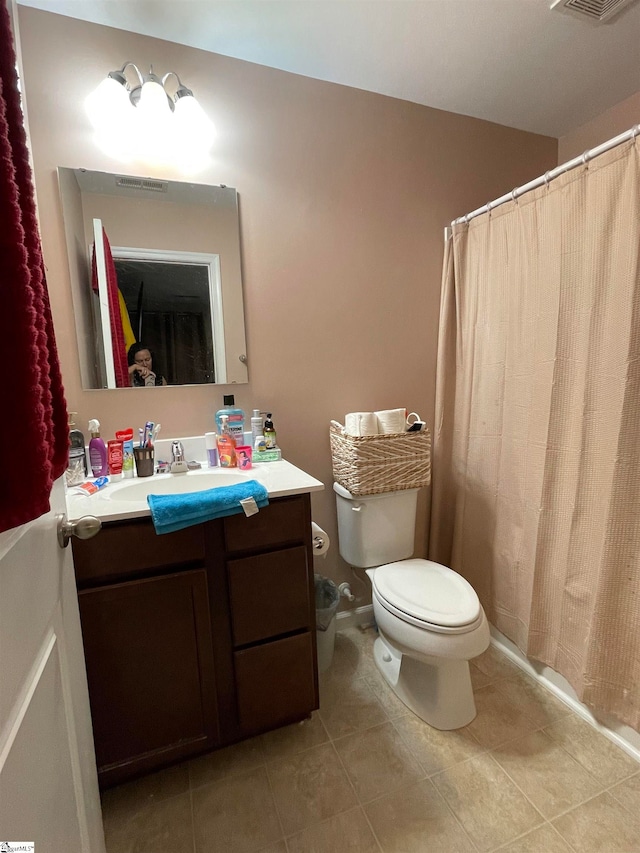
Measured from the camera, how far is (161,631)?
1119mm

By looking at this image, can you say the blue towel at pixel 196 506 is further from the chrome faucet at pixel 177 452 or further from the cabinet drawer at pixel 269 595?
the chrome faucet at pixel 177 452

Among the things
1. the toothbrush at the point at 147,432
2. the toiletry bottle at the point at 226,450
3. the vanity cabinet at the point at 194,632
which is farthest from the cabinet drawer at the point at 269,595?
the toothbrush at the point at 147,432

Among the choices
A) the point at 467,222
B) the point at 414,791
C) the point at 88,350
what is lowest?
the point at 414,791

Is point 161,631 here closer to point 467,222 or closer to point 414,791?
point 414,791

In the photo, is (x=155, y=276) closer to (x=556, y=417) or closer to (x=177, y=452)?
(x=177, y=452)

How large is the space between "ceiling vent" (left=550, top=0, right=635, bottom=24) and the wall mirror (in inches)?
46.9

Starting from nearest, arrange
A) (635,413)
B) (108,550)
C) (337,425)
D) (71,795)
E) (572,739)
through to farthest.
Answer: (71,795)
(108,550)
(635,413)
(572,739)
(337,425)

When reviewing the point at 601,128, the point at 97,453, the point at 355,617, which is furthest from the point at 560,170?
the point at 355,617

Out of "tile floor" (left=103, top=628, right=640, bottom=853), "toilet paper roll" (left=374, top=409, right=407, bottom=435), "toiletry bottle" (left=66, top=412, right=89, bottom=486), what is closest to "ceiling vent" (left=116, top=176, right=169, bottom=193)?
"toiletry bottle" (left=66, top=412, right=89, bottom=486)

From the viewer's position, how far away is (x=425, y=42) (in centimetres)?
142

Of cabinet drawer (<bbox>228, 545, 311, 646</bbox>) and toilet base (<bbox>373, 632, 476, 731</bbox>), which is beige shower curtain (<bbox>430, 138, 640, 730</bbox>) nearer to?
toilet base (<bbox>373, 632, 476, 731</bbox>)

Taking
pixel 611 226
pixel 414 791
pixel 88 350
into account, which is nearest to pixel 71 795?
pixel 414 791

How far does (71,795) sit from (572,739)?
58.5 inches

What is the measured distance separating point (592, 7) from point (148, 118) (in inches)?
56.9
